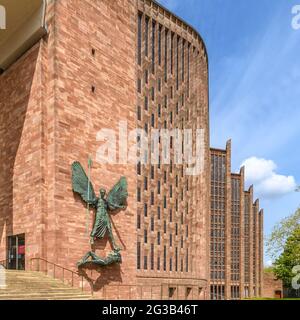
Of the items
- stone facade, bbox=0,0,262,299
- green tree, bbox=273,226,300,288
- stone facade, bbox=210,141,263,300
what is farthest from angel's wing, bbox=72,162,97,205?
stone facade, bbox=210,141,263,300

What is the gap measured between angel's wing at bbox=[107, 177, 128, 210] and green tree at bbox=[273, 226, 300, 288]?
19.4 metres

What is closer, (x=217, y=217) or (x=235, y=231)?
(x=217, y=217)

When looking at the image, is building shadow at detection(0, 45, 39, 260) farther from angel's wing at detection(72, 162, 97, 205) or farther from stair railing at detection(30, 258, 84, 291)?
angel's wing at detection(72, 162, 97, 205)

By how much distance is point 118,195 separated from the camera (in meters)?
23.3

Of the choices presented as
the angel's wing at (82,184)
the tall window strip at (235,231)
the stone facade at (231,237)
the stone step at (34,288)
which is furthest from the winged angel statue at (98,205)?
the tall window strip at (235,231)

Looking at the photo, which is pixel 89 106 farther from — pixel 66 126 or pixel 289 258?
pixel 289 258

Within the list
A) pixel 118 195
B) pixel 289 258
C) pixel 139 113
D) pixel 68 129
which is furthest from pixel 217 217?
pixel 68 129

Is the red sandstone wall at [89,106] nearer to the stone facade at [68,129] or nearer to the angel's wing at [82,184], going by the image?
the stone facade at [68,129]

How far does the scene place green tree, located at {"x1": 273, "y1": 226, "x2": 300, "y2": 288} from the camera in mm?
37088

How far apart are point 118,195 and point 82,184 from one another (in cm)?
279

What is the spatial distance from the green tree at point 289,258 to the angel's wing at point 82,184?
72.1 ft
